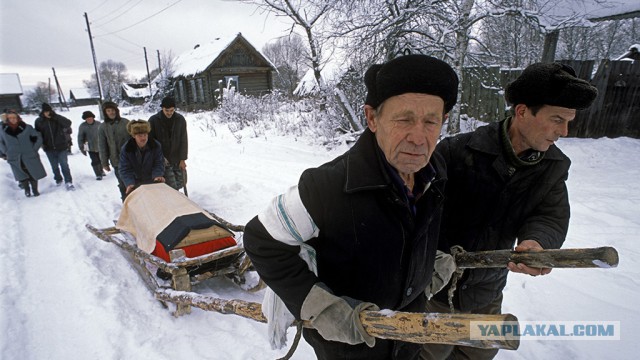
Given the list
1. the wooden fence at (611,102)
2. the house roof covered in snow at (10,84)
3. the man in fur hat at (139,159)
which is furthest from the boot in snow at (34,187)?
the house roof covered in snow at (10,84)

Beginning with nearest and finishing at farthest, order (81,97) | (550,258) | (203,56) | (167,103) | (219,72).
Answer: (550,258) < (167,103) < (219,72) < (203,56) < (81,97)

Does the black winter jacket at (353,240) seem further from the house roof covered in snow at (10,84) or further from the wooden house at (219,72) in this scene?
the house roof covered in snow at (10,84)

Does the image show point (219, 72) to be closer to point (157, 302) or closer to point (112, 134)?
point (112, 134)

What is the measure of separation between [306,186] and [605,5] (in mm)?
9935

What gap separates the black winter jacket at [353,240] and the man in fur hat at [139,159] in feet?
13.8

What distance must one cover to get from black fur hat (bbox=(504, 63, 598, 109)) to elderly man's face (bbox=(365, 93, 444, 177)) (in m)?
0.69

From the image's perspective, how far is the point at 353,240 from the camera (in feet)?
4.19

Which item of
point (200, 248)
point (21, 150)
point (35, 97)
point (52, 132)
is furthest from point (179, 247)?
point (35, 97)

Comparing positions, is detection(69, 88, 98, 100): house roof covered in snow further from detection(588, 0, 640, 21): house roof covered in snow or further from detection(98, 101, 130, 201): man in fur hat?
detection(588, 0, 640, 21): house roof covered in snow

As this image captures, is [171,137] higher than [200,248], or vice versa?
[171,137]

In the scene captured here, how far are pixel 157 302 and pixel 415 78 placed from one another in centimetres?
345

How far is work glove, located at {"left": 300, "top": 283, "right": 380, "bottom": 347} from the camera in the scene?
3.97 feet

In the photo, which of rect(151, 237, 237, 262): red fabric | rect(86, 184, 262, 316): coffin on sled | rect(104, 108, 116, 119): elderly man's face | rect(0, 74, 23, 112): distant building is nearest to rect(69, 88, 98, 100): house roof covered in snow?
rect(0, 74, 23, 112): distant building

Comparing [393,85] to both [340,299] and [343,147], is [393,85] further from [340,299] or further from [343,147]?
[343,147]
